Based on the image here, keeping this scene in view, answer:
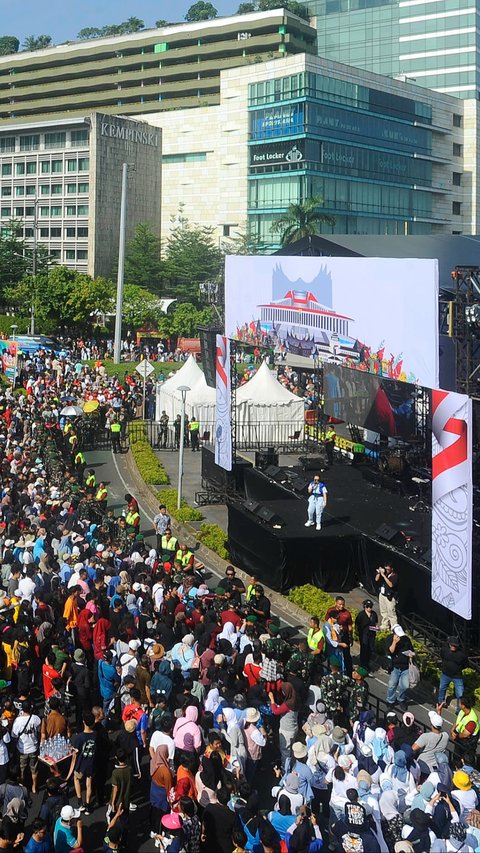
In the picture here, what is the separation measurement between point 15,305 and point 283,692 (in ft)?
212

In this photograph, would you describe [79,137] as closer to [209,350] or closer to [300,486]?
[209,350]

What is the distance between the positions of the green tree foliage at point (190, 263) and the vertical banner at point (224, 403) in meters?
50.2

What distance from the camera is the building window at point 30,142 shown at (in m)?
87.2

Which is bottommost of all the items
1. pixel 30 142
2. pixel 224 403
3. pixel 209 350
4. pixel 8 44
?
pixel 224 403

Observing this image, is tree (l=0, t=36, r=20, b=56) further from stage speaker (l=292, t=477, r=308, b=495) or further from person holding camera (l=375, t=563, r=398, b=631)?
person holding camera (l=375, t=563, r=398, b=631)

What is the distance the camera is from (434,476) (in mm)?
15602

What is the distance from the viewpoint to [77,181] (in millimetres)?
83875

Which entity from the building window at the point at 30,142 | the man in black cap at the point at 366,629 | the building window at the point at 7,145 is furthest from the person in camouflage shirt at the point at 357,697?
the building window at the point at 7,145

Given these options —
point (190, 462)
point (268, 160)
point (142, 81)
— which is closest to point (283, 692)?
point (190, 462)

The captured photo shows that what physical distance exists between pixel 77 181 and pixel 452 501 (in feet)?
241

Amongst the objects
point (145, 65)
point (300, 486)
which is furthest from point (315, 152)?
point (300, 486)

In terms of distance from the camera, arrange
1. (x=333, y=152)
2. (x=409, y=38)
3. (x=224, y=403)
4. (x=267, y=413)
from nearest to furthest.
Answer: (x=224, y=403)
(x=267, y=413)
(x=333, y=152)
(x=409, y=38)

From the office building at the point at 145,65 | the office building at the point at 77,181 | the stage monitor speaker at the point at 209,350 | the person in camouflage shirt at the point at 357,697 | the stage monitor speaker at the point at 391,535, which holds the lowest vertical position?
the person in camouflage shirt at the point at 357,697

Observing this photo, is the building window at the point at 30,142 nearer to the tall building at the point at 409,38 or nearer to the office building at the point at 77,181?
the office building at the point at 77,181
